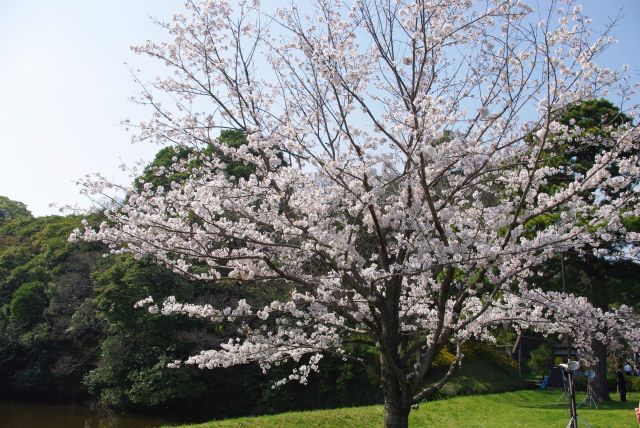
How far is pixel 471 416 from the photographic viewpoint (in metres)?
10.8

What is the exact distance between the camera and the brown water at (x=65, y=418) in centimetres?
1348

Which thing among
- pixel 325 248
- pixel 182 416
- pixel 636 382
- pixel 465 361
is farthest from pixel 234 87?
pixel 636 382

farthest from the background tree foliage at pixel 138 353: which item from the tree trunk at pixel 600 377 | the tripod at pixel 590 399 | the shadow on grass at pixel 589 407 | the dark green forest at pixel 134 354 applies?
the tree trunk at pixel 600 377

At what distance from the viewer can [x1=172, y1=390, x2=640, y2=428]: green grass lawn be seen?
358 inches

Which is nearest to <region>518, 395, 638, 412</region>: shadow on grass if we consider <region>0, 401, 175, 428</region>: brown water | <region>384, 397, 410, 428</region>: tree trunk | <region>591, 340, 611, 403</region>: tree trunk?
<region>591, 340, 611, 403</region>: tree trunk

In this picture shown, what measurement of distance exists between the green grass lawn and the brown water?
5695 mm

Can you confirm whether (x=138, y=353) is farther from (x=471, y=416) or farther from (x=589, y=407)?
(x=589, y=407)

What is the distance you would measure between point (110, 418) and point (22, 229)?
13.2 meters

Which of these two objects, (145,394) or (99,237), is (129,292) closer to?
(145,394)

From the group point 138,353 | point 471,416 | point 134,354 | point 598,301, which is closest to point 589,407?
point 598,301

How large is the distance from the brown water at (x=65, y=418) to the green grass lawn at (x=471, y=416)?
569 cm

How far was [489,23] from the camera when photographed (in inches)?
179

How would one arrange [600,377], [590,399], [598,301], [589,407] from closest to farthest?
[589,407] < [598,301] < [590,399] < [600,377]

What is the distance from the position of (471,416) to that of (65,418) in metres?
11.4
